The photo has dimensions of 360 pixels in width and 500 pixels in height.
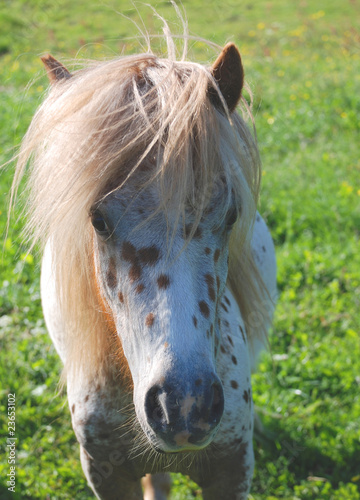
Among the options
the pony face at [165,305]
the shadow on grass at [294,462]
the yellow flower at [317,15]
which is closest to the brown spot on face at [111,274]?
the pony face at [165,305]

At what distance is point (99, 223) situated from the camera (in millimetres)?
1546

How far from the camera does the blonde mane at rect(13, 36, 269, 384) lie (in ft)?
4.93

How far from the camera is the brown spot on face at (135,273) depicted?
57.1 inches

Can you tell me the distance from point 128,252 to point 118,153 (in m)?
0.29

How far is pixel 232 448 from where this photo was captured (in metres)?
1.91

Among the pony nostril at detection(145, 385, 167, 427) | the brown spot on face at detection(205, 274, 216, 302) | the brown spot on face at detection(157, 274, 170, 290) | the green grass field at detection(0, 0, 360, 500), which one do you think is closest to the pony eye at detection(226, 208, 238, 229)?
the brown spot on face at detection(205, 274, 216, 302)

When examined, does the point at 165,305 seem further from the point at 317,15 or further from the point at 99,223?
the point at 317,15

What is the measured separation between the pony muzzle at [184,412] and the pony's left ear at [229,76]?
2.92 feet

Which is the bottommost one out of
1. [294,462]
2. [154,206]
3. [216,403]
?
[294,462]

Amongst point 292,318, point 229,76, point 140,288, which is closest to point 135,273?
point 140,288

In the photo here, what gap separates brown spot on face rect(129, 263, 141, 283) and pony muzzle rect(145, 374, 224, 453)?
31cm

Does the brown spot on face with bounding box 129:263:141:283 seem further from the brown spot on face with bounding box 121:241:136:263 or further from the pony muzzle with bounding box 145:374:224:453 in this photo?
the pony muzzle with bounding box 145:374:224:453

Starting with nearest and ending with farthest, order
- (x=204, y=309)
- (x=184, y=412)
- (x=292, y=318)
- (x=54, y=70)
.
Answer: (x=184, y=412), (x=204, y=309), (x=54, y=70), (x=292, y=318)

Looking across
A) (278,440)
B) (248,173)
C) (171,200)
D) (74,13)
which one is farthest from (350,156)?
(74,13)
